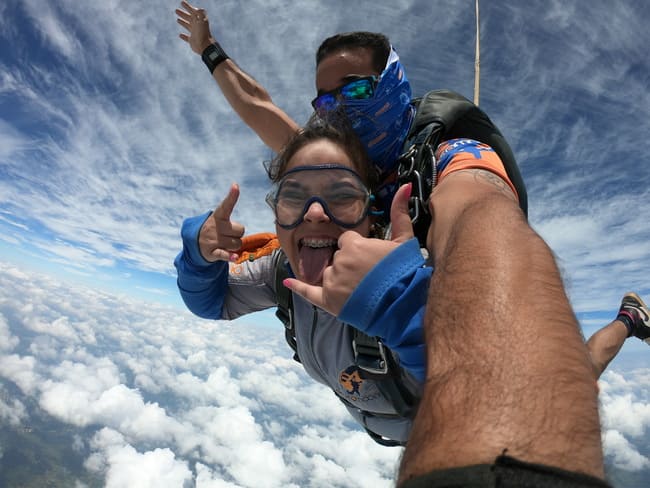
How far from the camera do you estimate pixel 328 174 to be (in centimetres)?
212

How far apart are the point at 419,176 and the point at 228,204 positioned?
1.07m

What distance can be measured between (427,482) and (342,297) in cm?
67

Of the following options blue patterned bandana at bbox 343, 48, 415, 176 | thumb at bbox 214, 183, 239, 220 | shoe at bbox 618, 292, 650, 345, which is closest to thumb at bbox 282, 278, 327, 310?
thumb at bbox 214, 183, 239, 220

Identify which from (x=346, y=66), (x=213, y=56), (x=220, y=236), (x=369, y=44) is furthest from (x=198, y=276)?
(x=213, y=56)

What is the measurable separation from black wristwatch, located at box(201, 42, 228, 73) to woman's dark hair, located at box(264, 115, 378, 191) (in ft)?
8.20

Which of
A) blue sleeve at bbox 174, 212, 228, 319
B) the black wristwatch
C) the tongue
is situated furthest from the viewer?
the black wristwatch

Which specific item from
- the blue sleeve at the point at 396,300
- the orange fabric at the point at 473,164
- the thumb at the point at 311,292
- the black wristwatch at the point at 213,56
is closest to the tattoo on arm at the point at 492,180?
the orange fabric at the point at 473,164

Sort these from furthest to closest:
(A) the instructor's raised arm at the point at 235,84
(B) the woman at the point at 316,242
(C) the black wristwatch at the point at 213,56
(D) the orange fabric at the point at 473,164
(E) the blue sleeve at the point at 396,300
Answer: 1. (C) the black wristwatch at the point at 213,56
2. (A) the instructor's raised arm at the point at 235,84
3. (B) the woman at the point at 316,242
4. (D) the orange fabric at the point at 473,164
5. (E) the blue sleeve at the point at 396,300

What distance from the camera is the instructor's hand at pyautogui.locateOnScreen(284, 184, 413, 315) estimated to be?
1.20 meters

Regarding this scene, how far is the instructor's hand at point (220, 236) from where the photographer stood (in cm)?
205

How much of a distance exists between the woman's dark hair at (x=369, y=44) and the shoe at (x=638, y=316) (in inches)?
179

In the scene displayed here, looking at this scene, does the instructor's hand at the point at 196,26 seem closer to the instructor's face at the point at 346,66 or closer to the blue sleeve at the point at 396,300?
the instructor's face at the point at 346,66

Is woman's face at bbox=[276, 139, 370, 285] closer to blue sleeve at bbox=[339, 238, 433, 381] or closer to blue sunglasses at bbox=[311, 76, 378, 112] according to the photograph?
blue sunglasses at bbox=[311, 76, 378, 112]

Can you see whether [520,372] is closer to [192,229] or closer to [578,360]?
[578,360]
